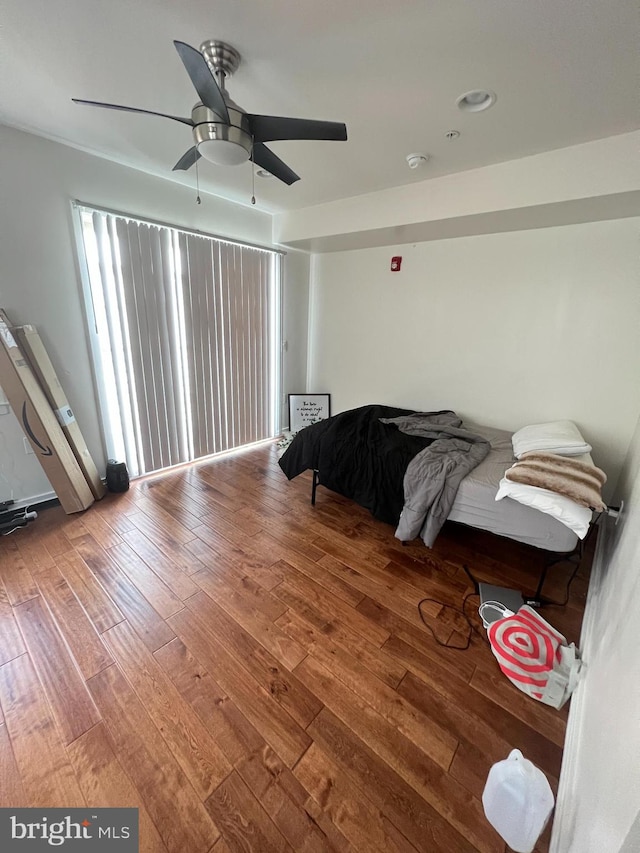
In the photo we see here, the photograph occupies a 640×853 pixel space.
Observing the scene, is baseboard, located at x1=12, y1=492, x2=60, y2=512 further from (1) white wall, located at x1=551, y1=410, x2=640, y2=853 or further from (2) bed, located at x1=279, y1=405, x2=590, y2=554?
(1) white wall, located at x1=551, y1=410, x2=640, y2=853

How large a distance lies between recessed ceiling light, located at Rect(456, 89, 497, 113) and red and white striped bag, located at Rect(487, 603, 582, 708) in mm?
2592

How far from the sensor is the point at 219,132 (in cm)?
137

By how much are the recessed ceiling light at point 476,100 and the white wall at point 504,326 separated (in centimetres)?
135

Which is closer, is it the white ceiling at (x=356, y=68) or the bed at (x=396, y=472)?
the white ceiling at (x=356, y=68)

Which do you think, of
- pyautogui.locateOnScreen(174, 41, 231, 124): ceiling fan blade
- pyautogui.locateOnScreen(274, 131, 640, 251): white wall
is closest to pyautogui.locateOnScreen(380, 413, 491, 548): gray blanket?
pyautogui.locateOnScreen(274, 131, 640, 251): white wall

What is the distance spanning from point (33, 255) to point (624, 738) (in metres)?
3.61

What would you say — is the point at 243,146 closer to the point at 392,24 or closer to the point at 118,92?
the point at 392,24

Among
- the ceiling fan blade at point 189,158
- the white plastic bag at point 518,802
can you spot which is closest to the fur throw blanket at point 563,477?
the white plastic bag at point 518,802

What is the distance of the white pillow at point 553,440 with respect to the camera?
80.4 inches

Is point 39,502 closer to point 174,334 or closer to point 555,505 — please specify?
point 174,334

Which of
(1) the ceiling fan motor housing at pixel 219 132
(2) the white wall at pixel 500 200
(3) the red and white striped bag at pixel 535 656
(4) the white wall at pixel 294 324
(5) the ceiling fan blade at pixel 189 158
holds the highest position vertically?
(2) the white wall at pixel 500 200

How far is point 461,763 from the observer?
3.92ft

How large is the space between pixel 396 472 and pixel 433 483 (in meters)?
0.28

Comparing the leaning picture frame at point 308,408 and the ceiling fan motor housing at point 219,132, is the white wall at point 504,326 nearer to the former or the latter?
the leaning picture frame at point 308,408
